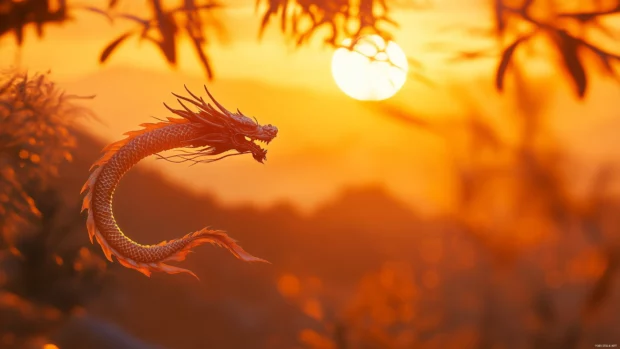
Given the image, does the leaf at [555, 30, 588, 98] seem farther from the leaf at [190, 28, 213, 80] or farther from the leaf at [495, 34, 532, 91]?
the leaf at [190, 28, 213, 80]

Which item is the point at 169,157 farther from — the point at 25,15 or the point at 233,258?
the point at 233,258

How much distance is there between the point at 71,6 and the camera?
5.16 ft

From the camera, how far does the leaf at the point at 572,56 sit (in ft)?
5.25

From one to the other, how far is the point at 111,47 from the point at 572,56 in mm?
1150

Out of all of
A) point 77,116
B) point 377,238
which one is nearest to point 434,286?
point 377,238

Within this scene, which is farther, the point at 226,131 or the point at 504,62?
the point at 504,62

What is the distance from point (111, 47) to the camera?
5.40 ft

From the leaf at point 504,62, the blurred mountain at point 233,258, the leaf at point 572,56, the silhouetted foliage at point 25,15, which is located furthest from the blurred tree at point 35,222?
the leaf at point 572,56

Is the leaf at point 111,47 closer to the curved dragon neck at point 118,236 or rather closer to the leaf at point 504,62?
the curved dragon neck at point 118,236

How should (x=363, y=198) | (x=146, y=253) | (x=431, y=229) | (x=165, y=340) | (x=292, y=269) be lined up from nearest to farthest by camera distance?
1. (x=146, y=253)
2. (x=165, y=340)
3. (x=292, y=269)
4. (x=431, y=229)
5. (x=363, y=198)

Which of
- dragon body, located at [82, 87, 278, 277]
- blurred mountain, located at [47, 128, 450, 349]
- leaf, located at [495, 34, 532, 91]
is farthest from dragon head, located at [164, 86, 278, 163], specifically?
blurred mountain, located at [47, 128, 450, 349]

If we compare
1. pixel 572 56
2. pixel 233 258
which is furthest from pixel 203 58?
pixel 233 258

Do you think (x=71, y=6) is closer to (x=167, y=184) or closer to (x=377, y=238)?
(x=167, y=184)

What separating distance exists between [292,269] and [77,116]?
22.5ft
